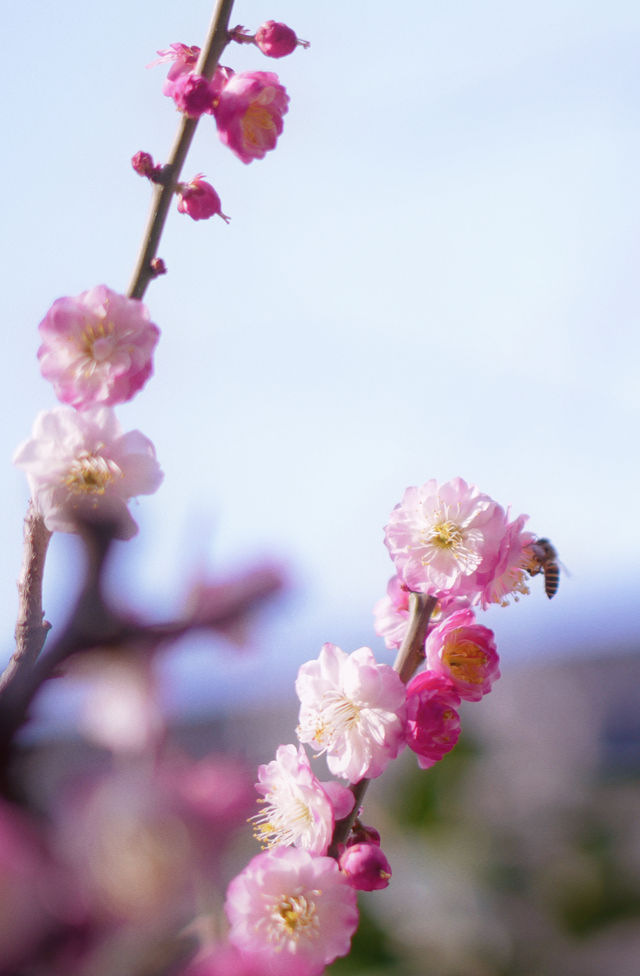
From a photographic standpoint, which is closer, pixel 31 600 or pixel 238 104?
pixel 31 600

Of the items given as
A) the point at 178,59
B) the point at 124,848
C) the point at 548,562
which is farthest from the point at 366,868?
the point at 178,59

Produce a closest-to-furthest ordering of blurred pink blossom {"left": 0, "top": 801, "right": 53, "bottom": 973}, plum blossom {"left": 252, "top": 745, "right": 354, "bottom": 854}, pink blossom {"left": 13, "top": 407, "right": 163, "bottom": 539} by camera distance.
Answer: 1. blurred pink blossom {"left": 0, "top": 801, "right": 53, "bottom": 973}
2. pink blossom {"left": 13, "top": 407, "right": 163, "bottom": 539}
3. plum blossom {"left": 252, "top": 745, "right": 354, "bottom": 854}

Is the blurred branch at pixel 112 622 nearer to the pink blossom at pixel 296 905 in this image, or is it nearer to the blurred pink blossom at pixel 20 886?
the blurred pink blossom at pixel 20 886

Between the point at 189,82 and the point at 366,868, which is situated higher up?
the point at 189,82

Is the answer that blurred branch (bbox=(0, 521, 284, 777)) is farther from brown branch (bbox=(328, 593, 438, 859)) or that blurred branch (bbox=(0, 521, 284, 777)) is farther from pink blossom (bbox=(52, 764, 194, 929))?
brown branch (bbox=(328, 593, 438, 859))

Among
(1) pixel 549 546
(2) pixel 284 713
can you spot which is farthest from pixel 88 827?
(2) pixel 284 713

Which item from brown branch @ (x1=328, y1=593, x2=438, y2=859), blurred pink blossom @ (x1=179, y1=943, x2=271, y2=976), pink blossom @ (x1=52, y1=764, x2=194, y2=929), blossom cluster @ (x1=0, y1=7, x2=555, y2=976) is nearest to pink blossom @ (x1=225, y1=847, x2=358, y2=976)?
blossom cluster @ (x1=0, y1=7, x2=555, y2=976)

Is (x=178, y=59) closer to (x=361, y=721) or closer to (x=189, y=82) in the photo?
(x=189, y=82)
